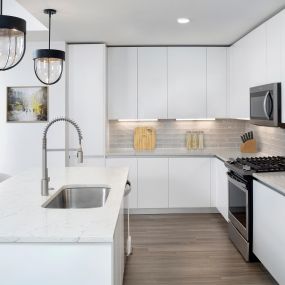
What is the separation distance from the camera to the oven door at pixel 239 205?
3.74 metres

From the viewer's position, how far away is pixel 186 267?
12.1 ft

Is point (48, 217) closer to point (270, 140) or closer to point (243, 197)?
point (243, 197)

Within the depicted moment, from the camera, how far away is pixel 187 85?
575 centimetres

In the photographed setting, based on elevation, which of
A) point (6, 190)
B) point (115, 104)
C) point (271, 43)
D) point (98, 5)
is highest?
point (98, 5)

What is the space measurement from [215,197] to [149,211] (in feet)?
3.00

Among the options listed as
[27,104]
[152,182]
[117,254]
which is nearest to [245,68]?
[152,182]

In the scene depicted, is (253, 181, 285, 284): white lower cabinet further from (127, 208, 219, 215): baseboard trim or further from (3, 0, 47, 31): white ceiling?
(3, 0, 47, 31): white ceiling

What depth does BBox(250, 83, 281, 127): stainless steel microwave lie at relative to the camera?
12.3ft

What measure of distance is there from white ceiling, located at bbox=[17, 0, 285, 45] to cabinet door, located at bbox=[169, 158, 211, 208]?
161cm

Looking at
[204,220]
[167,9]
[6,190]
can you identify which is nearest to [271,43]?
[167,9]

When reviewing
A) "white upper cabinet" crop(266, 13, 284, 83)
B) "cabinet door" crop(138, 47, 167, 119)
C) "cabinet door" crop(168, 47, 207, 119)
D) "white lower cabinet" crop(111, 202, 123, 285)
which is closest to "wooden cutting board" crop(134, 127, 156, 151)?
"cabinet door" crop(138, 47, 167, 119)

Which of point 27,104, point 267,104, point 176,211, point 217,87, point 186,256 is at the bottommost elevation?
point 186,256

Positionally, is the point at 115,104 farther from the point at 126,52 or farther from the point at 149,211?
the point at 149,211

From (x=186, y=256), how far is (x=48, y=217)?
2136 mm
